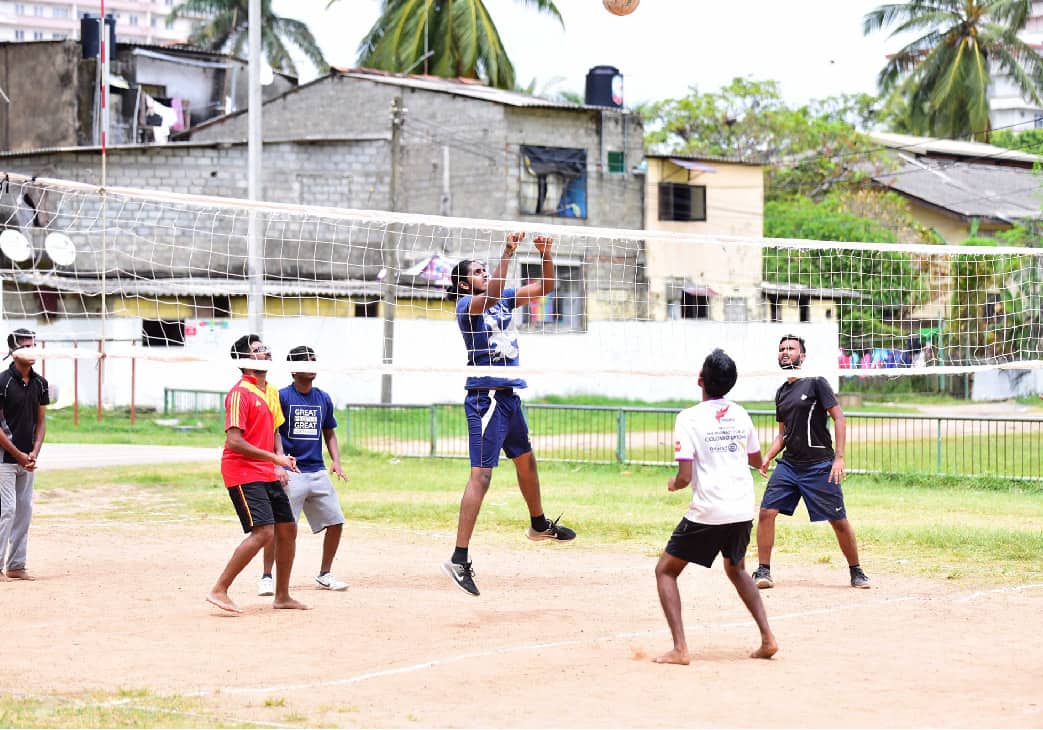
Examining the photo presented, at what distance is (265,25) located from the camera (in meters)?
65.6

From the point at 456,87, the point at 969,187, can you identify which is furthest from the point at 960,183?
the point at 456,87

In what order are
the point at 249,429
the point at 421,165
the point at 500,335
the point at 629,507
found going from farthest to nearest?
the point at 421,165, the point at 629,507, the point at 500,335, the point at 249,429

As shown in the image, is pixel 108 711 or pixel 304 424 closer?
pixel 108 711

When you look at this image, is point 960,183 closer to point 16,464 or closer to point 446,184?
point 446,184

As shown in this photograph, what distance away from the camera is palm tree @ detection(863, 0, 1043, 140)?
57438 mm

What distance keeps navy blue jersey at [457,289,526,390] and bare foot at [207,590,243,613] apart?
7.53 feet

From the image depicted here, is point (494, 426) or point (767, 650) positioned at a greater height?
point (494, 426)

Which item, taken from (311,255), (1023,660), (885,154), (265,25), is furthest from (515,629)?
(265,25)

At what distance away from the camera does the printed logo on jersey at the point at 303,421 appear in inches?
407

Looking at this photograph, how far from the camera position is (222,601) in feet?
31.0

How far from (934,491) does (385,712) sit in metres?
13.0

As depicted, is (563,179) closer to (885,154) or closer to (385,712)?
(885,154)

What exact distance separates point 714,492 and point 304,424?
3749mm

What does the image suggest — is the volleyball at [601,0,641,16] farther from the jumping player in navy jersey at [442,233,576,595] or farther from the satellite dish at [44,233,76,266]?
the satellite dish at [44,233,76,266]
